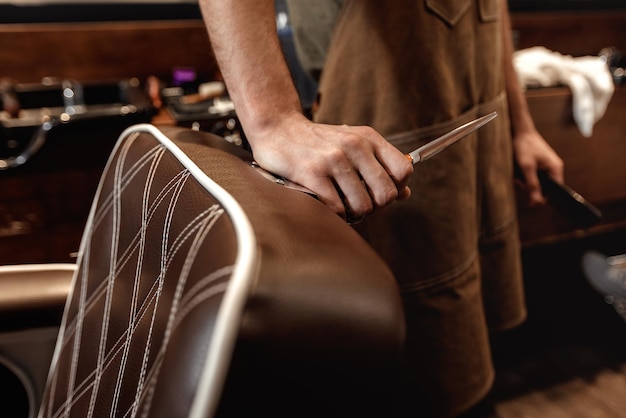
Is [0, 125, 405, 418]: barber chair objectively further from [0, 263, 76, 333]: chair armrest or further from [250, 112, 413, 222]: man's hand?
[0, 263, 76, 333]: chair armrest

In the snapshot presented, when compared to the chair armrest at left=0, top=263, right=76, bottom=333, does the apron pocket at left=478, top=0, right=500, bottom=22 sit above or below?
above

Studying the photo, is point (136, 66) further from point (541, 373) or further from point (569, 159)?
point (541, 373)

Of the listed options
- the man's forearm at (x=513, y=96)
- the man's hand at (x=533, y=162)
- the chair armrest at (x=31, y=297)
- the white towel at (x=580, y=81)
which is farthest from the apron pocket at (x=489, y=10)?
the chair armrest at (x=31, y=297)

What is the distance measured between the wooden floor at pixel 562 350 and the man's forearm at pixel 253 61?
146 cm

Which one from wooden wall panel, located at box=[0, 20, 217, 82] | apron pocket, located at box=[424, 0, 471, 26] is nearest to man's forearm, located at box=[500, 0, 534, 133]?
apron pocket, located at box=[424, 0, 471, 26]

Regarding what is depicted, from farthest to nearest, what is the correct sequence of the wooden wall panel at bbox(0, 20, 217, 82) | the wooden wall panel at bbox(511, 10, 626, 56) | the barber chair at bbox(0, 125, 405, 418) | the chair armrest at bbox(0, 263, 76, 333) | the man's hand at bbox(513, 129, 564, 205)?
the wooden wall panel at bbox(511, 10, 626, 56)
the wooden wall panel at bbox(0, 20, 217, 82)
the man's hand at bbox(513, 129, 564, 205)
the chair armrest at bbox(0, 263, 76, 333)
the barber chair at bbox(0, 125, 405, 418)

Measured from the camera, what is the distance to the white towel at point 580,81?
1800 millimetres

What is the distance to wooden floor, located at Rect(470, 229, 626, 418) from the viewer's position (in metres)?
1.79

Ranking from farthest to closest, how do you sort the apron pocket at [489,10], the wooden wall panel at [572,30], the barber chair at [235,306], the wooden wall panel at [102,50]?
the wooden wall panel at [572,30] → the wooden wall panel at [102,50] → the apron pocket at [489,10] → the barber chair at [235,306]

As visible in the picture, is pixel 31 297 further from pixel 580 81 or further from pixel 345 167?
pixel 580 81

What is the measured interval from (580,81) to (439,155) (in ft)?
3.74

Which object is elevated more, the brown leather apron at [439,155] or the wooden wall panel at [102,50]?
the wooden wall panel at [102,50]

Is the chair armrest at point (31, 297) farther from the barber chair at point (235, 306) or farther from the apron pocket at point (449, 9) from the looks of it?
the apron pocket at point (449, 9)

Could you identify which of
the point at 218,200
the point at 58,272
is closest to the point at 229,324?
the point at 218,200
